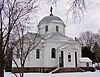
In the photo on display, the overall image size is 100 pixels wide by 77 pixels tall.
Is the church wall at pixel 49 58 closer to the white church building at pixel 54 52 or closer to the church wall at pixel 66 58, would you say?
the white church building at pixel 54 52

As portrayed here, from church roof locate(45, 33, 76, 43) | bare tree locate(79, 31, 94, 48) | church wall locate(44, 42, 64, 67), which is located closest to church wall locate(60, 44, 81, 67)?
church wall locate(44, 42, 64, 67)

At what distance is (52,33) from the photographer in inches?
2069

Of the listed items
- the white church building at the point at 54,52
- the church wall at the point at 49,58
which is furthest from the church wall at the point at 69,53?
the church wall at the point at 49,58

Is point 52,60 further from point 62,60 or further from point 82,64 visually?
point 82,64

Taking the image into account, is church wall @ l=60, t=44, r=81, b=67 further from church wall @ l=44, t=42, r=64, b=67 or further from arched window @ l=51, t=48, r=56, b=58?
church wall @ l=44, t=42, r=64, b=67

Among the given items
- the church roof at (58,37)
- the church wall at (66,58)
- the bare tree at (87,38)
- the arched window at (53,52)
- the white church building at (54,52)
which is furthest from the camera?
the bare tree at (87,38)

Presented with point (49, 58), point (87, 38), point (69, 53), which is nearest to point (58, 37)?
point (69, 53)

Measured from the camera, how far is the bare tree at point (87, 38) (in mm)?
92250

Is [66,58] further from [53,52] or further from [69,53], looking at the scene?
[53,52]

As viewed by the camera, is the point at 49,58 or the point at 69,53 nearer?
the point at 49,58

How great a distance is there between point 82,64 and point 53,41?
380 inches

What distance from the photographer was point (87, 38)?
92938mm

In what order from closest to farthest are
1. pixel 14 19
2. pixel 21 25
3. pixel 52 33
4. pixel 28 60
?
1. pixel 14 19
2. pixel 21 25
3. pixel 28 60
4. pixel 52 33

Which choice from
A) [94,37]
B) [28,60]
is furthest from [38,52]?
[94,37]
